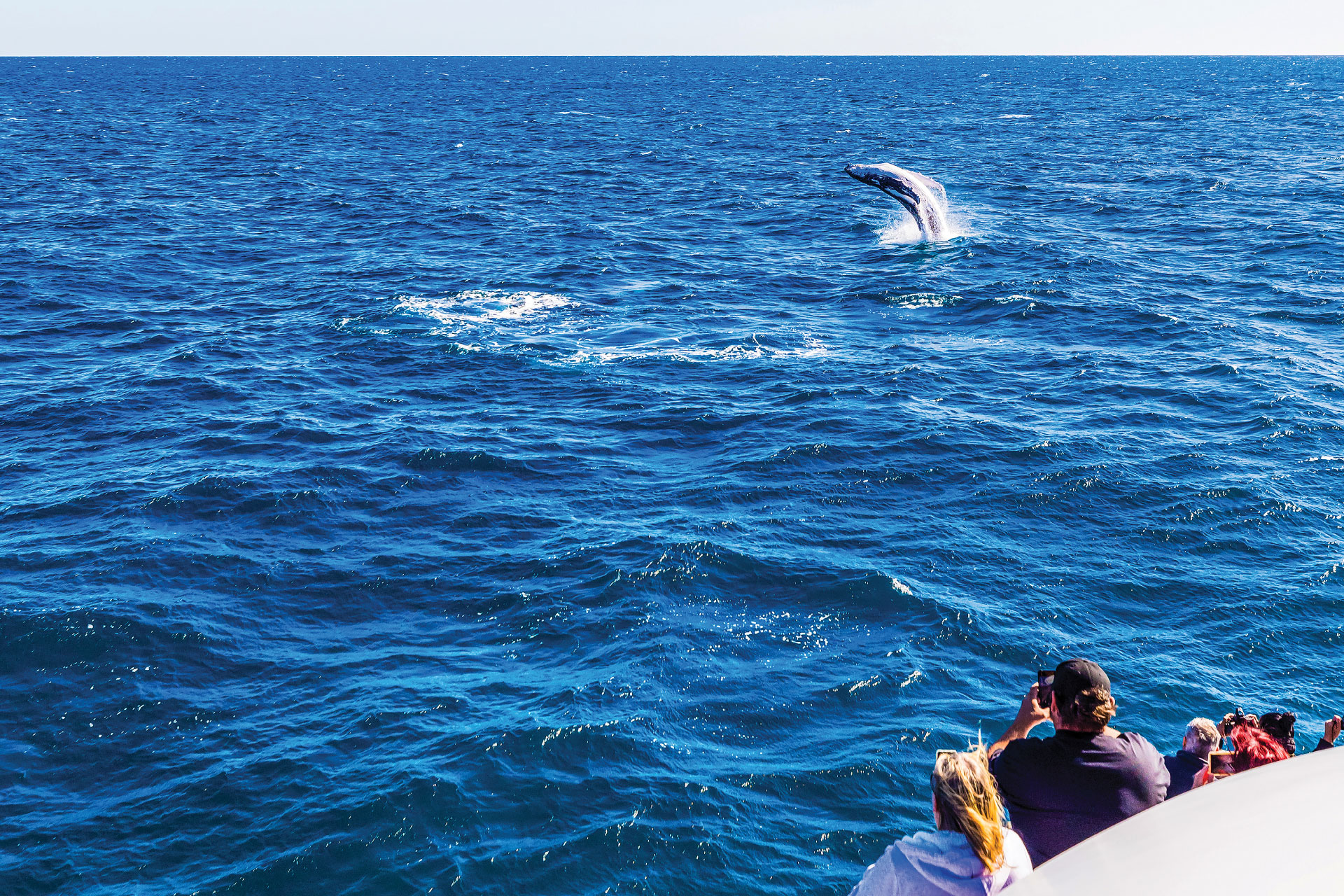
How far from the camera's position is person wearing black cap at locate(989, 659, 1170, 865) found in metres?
6.78

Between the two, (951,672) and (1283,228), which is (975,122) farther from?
(951,672)

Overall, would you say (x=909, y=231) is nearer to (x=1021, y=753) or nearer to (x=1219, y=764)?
(x=1219, y=764)

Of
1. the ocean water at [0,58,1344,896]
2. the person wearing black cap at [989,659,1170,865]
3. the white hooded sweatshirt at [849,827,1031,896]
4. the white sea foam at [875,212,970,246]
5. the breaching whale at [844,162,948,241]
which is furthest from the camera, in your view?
the white sea foam at [875,212,970,246]

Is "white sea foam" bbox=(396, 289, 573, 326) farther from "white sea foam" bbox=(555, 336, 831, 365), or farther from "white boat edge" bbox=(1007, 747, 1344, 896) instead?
"white boat edge" bbox=(1007, 747, 1344, 896)

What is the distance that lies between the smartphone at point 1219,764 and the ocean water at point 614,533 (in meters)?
6.13

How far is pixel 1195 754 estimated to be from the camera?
7.52 metres

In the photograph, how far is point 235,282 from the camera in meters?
42.8

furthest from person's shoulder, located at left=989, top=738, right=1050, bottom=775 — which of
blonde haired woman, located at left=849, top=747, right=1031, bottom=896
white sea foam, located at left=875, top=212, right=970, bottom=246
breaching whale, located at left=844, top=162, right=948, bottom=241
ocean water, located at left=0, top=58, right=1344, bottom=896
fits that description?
white sea foam, located at left=875, top=212, right=970, bottom=246

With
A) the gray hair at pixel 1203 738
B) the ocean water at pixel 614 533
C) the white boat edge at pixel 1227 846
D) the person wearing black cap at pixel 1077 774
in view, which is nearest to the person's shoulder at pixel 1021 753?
the person wearing black cap at pixel 1077 774

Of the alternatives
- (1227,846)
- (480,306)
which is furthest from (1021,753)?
(480,306)

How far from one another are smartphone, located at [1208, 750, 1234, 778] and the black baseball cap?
3.86 ft

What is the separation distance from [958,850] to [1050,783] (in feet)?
5.26

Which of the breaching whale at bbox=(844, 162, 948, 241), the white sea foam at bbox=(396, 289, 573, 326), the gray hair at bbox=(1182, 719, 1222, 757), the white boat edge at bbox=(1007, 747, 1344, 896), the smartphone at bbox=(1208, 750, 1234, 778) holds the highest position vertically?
the breaching whale at bbox=(844, 162, 948, 241)

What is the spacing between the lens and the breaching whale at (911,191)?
141 ft
